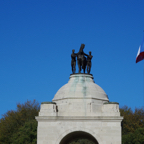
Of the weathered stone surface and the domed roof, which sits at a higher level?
the domed roof

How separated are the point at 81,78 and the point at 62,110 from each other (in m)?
4.07

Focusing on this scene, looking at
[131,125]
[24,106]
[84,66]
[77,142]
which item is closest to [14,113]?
[24,106]

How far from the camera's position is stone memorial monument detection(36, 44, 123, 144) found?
35594 millimetres

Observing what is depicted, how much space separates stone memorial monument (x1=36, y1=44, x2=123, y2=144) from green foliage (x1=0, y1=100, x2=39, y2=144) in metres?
26.4

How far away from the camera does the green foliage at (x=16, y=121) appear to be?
65.2 meters

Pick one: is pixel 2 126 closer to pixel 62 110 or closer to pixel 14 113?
pixel 14 113

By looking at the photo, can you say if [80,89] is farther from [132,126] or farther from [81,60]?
[132,126]

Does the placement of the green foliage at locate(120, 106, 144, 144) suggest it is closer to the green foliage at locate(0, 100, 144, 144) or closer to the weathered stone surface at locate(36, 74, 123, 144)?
the green foliage at locate(0, 100, 144, 144)

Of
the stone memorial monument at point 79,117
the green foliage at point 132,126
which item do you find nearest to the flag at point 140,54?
the stone memorial monument at point 79,117

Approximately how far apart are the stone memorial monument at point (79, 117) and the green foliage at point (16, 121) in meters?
26.4

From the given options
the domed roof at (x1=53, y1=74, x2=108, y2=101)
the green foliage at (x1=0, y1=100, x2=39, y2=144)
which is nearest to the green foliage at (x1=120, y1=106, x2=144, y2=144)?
the green foliage at (x1=0, y1=100, x2=39, y2=144)

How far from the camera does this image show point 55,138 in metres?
35.7

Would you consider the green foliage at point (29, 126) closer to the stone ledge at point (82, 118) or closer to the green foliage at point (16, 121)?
the green foliage at point (16, 121)

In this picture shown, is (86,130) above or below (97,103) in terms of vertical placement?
below
